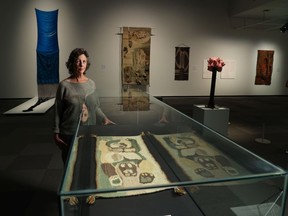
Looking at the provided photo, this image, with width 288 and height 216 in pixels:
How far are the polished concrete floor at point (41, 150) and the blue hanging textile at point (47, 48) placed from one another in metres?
1.77

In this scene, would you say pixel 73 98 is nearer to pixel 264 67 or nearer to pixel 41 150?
pixel 41 150

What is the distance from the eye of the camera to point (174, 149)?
2018 millimetres

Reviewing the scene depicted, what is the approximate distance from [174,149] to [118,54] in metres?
8.84

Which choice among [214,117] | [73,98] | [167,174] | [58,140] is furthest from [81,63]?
[214,117]

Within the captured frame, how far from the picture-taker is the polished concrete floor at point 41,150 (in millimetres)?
2877

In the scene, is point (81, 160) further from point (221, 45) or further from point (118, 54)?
point (221, 45)

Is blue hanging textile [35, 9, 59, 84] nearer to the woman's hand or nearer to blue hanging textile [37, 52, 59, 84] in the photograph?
blue hanging textile [37, 52, 59, 84]

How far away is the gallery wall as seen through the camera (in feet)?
31.7

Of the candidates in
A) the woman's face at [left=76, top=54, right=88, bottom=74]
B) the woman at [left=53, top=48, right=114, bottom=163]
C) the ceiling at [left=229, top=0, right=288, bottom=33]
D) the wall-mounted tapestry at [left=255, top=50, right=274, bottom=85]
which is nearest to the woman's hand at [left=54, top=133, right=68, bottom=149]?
the woman at [left=53, top=48, right=114, bottom=163]

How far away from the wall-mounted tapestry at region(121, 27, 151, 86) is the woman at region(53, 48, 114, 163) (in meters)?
8.13

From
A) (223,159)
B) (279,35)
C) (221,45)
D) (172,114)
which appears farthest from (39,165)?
(279,35)

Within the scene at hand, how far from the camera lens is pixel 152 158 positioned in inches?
78.7

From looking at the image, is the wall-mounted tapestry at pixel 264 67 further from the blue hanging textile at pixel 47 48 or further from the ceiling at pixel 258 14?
the blue hanging textile at pixel 47 48

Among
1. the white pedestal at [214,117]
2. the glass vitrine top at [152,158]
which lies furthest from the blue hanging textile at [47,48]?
the glass vitrine top at [152,158]
